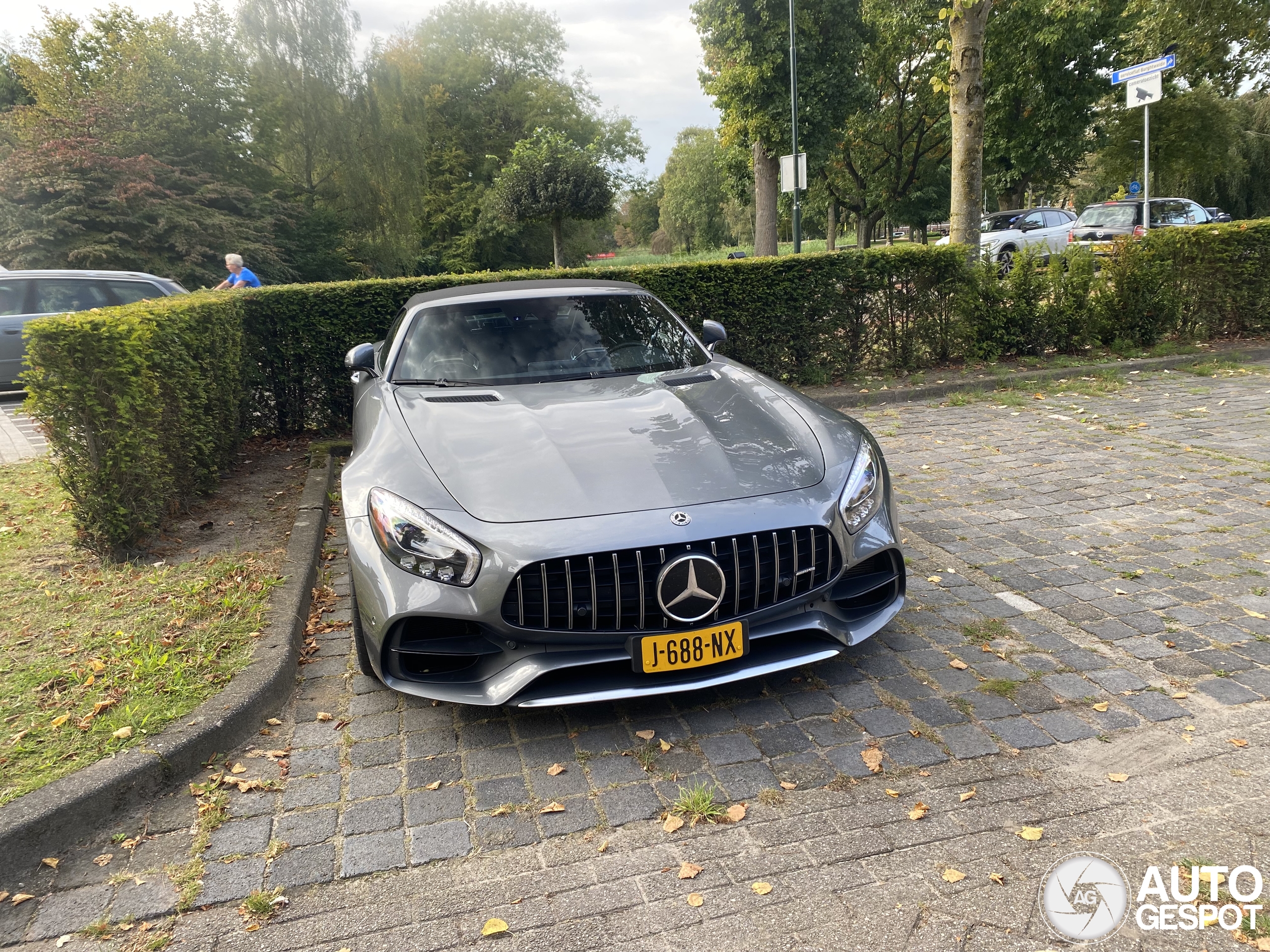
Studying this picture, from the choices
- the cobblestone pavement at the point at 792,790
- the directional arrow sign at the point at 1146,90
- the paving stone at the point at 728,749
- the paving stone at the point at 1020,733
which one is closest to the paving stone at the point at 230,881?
the cobblestone pavement at the point at 792,790

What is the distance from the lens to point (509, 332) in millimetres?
4824

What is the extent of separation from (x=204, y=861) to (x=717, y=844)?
1.54 meters

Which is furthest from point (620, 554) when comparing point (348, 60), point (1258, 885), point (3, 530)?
point (348, 60)

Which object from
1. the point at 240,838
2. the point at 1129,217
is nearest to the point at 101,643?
the point at 240,838

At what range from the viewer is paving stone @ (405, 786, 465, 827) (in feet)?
9.23

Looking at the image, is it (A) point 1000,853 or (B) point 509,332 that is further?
(B) point 509,332

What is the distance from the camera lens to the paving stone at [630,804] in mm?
2783

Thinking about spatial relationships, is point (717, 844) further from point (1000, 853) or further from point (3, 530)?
point (3, 530)

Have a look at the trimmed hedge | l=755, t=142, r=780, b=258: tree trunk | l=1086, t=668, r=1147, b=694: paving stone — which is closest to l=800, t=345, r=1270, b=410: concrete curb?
the trimmed hedge

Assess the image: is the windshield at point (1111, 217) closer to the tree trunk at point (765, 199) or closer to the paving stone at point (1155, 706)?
the tree trunk at point (765, 199)

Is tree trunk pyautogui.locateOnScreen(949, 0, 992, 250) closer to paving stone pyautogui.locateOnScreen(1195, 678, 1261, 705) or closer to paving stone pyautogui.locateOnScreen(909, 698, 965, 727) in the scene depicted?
paving stone pyautogui.locateOnScreen(1195, 678, 1261, 705)

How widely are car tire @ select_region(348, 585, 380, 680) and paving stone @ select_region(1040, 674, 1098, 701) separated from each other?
8.54 feet

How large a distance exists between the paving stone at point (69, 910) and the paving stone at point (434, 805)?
850mm

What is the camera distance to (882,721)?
10.7 feet
